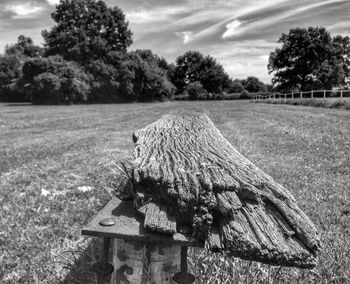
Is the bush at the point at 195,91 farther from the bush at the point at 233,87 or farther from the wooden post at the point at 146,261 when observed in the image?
the wooden post at the point at 146,261

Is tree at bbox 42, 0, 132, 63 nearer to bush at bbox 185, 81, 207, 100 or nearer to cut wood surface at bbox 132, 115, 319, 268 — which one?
bush at bbox 185, 81, 207, 100

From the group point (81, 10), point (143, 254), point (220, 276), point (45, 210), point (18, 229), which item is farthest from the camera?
point (81, 10)

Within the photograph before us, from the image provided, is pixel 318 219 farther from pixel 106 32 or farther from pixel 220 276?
pixel 106 32

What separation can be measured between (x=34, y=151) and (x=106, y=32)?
53.7m

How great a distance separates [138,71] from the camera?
59125 millimetres

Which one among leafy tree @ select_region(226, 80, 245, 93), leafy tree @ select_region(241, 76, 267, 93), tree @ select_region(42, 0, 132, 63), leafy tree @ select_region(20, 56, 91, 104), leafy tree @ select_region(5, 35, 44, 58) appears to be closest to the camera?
leafy tree @ select_region(20, 56, 91, 104)

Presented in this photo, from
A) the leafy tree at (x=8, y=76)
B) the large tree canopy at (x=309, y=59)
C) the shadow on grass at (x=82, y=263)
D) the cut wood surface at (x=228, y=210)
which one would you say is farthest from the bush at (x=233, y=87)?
the cut wood surface at (x=228, y=210)

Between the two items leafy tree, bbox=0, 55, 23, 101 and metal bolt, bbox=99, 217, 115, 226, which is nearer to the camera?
metal bolt, bbox=99, 217, 115, 226

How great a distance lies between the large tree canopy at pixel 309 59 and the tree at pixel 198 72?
20496mm

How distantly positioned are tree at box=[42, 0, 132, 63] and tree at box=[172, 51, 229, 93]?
32220mm

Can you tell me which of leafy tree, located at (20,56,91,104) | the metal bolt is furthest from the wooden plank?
leafy tree, located at (20,56,91,104)

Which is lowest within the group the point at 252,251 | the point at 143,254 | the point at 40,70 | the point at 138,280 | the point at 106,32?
the point at 138,280

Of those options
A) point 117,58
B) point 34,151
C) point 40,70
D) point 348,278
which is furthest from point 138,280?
point 117,58

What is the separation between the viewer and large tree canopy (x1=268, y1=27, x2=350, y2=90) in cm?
A: 6594
